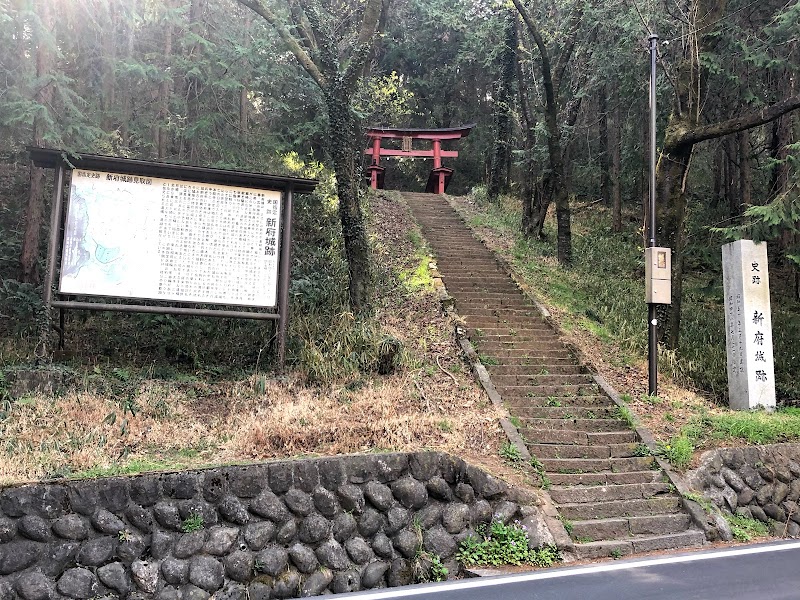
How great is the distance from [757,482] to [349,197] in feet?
24.1

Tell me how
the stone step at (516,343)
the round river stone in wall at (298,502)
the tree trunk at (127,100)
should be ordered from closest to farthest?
1. the round river stone in wall at (298,502)
2. the stone step at (516,343)
3. the tree trunk at (127,100)

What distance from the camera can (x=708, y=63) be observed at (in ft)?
37.7

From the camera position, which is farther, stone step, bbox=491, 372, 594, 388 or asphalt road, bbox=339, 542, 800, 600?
stone step, bbox=491, 372, 594, 388

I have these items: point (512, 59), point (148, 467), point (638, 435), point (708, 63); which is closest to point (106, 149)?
point (148, 467)

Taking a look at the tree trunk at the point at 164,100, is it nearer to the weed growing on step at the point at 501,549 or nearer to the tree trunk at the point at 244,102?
the tree trunk at the point at 244,102

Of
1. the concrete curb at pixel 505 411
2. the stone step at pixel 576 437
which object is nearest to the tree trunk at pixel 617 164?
the concrete curb at pixel 505 411

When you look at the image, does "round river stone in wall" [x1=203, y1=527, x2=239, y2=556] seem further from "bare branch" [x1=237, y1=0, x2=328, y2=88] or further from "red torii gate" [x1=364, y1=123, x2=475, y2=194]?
"red torii gate" [x1=364, y1=123, x2=475, y2=194]

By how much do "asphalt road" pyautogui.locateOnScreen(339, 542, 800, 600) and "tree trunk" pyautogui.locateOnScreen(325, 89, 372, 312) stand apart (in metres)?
5.67

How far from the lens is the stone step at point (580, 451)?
24.9 ft

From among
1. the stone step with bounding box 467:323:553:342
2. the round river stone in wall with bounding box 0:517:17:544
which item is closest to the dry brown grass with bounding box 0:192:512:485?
the round river stone in wall with bounding box 0:517:17:544

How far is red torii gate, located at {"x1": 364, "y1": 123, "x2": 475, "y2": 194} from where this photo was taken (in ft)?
77.7

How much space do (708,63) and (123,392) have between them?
11936 millimetres

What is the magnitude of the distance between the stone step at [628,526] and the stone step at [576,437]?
1366 mm

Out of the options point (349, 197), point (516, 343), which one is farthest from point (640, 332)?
point (349, 197)
